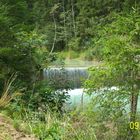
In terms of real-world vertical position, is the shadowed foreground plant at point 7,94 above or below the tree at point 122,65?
below

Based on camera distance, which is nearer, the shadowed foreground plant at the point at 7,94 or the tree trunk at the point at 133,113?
the tree trunk at the point at 133,113

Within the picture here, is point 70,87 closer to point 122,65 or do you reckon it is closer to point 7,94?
point 7,94

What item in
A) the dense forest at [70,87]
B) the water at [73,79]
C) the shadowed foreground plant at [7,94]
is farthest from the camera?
the water at [73,79]

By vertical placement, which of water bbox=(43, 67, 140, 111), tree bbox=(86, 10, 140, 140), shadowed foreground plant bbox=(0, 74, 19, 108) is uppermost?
tree bbox=(86, 10, 140, 140)

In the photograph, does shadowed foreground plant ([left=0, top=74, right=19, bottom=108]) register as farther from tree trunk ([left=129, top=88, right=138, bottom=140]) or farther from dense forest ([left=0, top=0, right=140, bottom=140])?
tree trunk ([left=129, top=88, right=138, bottom=140])

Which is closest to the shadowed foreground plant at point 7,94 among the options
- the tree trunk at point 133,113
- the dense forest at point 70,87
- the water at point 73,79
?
the dense forest at point 70,87

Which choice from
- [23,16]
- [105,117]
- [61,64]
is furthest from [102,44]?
[23,16]

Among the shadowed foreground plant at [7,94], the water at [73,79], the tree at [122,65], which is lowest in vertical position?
the water at [73,79]
